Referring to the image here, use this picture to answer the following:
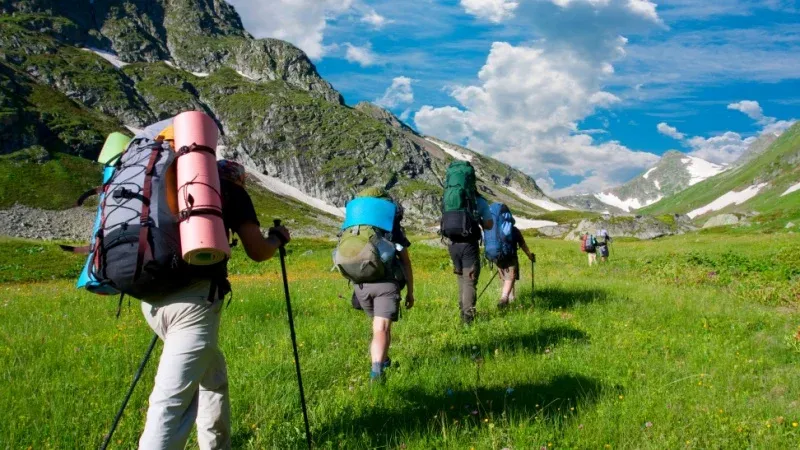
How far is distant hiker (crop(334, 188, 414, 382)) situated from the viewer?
5988mm

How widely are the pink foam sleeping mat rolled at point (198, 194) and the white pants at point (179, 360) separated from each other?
0.41m

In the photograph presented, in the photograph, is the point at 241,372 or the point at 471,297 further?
the point at 471,297

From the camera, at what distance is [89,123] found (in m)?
150

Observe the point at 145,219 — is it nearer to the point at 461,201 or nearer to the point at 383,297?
the point at 383,297

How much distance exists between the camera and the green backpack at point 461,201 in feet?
29.8

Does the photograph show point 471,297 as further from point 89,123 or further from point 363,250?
point 89,123

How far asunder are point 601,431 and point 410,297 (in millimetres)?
2795

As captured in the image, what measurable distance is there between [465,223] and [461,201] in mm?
394

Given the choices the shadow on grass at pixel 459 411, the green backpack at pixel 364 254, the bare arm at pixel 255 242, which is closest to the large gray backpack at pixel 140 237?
the bare arm at pixel 255 242

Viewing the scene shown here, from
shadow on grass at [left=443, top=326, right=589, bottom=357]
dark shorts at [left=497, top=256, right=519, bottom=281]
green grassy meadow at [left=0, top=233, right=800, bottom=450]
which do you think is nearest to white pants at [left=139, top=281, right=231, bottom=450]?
green grassy meadow at [left=0, top=233, right=800, bottom=450]

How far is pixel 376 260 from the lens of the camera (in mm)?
5969

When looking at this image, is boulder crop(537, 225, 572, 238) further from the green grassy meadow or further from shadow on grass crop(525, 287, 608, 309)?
the green grassy meadow

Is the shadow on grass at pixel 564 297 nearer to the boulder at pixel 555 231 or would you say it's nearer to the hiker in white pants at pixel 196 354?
the hiker in white pants at pixel 196 354

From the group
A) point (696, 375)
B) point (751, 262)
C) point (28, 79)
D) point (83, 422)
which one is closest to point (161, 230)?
point (83, 422)
